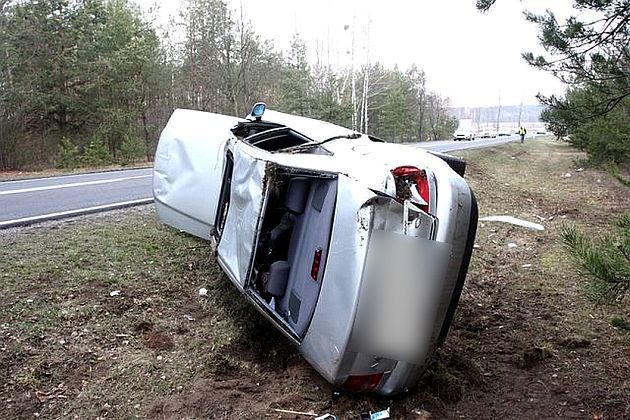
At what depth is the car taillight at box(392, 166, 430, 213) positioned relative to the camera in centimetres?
278

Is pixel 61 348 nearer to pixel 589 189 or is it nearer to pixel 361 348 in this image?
pixel 361 348

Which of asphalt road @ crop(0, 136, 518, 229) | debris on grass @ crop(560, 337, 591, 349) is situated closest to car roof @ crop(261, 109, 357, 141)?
debris on grass @ crop(560, 337, 591, 349)

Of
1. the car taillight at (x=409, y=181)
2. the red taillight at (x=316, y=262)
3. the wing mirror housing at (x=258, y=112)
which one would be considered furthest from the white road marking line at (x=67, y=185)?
the car taillight at (x=409, y=181)

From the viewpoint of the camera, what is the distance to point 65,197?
358 inches

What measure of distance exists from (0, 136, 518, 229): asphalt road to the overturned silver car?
441 centimetres

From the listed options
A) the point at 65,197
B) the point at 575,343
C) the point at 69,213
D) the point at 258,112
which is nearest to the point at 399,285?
the point at 575,343

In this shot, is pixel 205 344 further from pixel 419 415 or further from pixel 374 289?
pixel 374 289

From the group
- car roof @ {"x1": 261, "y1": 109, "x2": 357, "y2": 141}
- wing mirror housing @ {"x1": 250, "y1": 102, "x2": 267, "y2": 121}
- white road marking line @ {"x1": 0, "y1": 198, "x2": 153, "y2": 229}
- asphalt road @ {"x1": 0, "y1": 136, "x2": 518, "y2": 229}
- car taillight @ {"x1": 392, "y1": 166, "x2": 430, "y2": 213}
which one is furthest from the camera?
asphalt road @ {"x1": 0, "y1": 136, "x2": 518, "y2": 229}

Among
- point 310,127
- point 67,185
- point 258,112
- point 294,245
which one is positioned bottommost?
point 67,185

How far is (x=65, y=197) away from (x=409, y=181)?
787cm

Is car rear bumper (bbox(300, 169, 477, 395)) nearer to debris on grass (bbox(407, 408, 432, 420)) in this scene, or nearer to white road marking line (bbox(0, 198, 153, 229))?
debris on grass (bbox(407, 408, 432, 420))

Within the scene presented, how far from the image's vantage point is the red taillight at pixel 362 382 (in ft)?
9.45

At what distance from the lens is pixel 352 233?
2.73 m

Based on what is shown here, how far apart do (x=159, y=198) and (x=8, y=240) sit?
1641 millimetres
